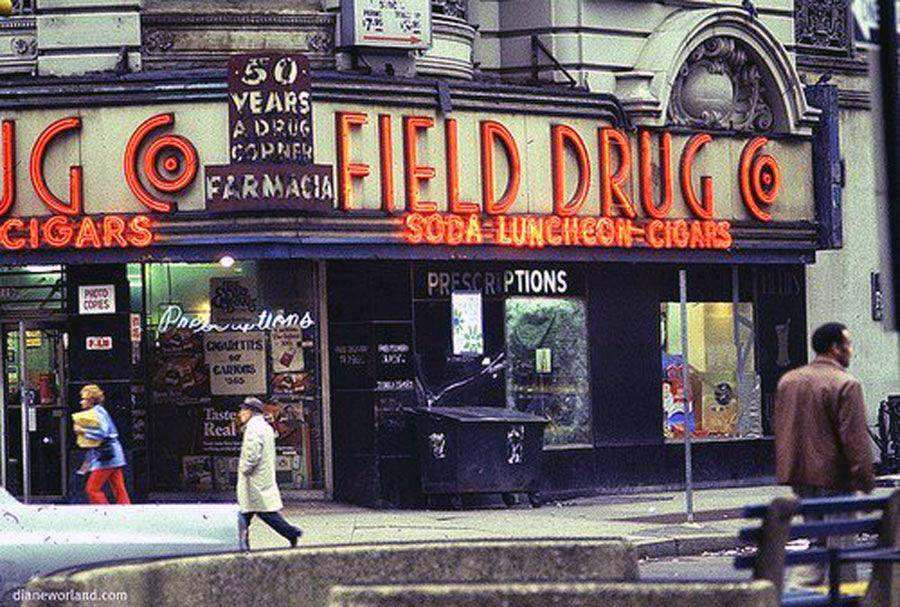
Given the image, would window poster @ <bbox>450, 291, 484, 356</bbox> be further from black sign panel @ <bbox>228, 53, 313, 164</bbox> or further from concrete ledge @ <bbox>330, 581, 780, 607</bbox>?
concrete ledge @ <bbox>330, 581, 780, 607</bbox>

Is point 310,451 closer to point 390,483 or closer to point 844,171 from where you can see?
point 390,483

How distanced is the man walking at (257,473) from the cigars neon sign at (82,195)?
5.50 metres

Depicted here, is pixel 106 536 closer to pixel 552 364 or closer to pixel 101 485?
pixel 101 485

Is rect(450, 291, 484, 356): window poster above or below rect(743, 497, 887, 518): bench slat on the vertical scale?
above

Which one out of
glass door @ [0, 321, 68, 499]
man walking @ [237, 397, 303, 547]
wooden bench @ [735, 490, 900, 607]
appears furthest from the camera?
glass door @ [0, 321, 68, 499]

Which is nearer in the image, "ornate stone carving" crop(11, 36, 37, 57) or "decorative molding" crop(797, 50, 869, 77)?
"ornate stone carving" crop(11, 36, 37, 57)

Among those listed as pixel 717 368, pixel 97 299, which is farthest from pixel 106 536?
pixel 717 368

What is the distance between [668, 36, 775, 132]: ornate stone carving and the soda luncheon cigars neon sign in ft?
1.24

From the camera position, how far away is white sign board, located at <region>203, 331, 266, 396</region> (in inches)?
1152

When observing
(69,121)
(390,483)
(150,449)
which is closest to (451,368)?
(390,483)

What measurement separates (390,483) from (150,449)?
3131 millimetres

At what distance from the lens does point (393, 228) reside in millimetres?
28031

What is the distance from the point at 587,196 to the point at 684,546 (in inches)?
279
